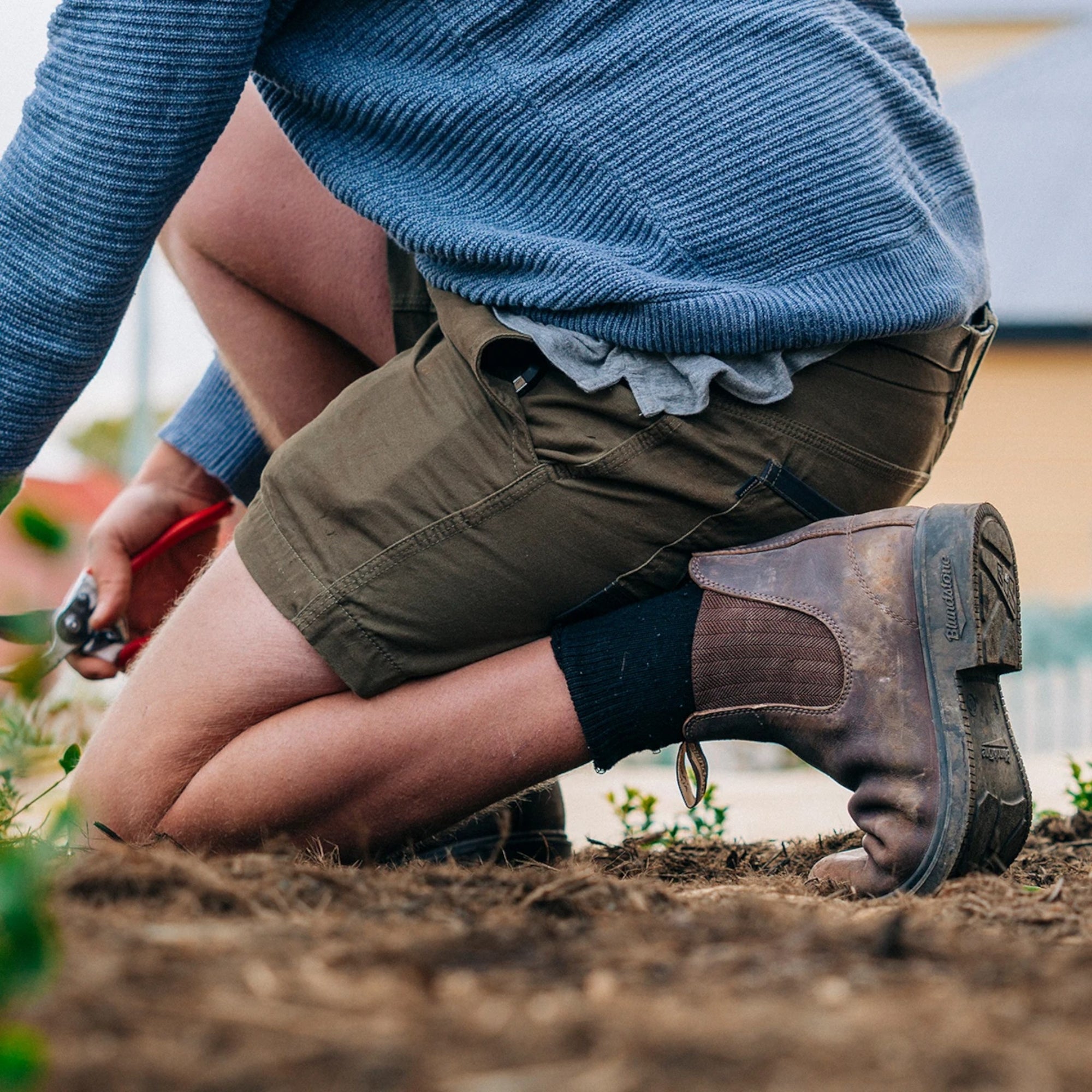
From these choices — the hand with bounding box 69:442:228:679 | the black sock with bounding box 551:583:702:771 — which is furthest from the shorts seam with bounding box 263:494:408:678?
the hand with bounding box 69:442:228:679

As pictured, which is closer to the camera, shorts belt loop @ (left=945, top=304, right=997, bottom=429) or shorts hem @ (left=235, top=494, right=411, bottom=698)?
shorts hem @ (left=235, top=494, right=411, bottom=698)

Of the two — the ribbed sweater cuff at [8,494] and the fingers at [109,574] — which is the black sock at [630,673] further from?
the fingers at [109,574]

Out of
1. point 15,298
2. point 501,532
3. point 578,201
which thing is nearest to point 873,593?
point 501,532

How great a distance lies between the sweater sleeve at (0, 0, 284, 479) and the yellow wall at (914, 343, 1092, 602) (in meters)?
9.85

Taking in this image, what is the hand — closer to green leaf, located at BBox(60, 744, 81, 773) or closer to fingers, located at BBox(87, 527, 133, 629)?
fingers, located at BBox(87, 527, 133, 629)

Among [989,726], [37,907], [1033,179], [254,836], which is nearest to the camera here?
[37,907]

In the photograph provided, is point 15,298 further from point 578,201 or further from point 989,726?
point 989,726

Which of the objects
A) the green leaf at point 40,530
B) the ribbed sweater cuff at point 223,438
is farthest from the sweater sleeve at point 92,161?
the green leaf at point 40,530

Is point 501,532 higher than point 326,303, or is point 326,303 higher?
point 326,303

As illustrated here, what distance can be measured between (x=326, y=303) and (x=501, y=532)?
25.1 inches

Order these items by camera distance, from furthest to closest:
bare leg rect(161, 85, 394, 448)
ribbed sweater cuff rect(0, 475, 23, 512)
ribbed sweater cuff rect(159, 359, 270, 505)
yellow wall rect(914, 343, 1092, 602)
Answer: yellow wall rect(914, 343, 1092, 602) < ribbed sweater cuff rect(159, 359, 270, 505) < bare leg rect(161, 85, 394, 448) < ribbed sweater cuff rect(0, 475, 23, 512)

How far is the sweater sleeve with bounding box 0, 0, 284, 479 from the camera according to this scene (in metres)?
1.39

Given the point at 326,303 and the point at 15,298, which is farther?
the point at 326,303

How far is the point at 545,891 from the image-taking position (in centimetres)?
102
